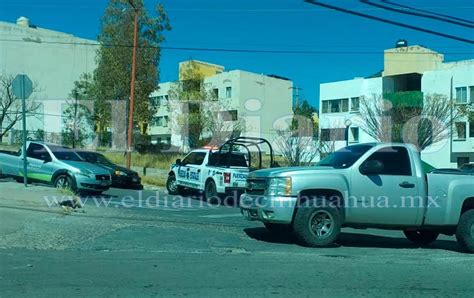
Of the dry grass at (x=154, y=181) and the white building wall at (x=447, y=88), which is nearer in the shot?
the dry grass at (x=154, y=181)

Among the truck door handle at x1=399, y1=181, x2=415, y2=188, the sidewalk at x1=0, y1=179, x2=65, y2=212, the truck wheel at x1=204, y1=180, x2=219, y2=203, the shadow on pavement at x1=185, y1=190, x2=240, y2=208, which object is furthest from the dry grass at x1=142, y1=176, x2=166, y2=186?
the truck door handle at x1=399, y1=181, x2=415, y2=188

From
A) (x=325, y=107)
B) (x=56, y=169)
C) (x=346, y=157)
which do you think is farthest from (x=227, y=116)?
(x=346, y=157)

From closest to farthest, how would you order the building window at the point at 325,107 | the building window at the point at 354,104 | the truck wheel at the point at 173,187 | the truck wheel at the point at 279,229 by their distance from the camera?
1. the truck wheel at the point at 279,229
2. the truck wheel at the point at 173,187
3. the building window at the point at 354,104
4. the building window at the point at 325,107

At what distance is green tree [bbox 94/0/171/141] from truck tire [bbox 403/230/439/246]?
28.2m

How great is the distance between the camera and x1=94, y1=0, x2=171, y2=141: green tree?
3872cm

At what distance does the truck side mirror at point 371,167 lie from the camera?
11211mm

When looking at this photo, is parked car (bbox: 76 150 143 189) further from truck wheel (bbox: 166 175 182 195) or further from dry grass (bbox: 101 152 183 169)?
dry grass (bbox: 101 152 183 169)

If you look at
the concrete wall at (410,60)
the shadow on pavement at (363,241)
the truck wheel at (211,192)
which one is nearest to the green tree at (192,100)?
the concrete wall at (410,60)

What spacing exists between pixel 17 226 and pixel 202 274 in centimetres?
522

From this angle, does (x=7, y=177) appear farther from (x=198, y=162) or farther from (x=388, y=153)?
(x=388, y=153)

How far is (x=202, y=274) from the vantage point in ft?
27.0

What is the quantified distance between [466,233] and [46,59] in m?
69.6

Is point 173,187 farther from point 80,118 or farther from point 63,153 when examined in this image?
point 80,118

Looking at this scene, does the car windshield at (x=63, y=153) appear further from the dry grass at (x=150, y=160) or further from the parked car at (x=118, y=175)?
the dry grass at (x=150, y=160)
